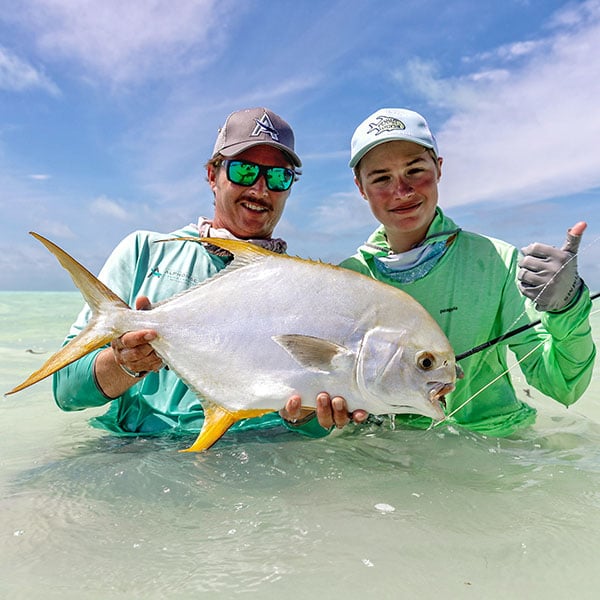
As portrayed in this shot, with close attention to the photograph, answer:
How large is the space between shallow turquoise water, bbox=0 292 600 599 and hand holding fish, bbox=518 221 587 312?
73cm

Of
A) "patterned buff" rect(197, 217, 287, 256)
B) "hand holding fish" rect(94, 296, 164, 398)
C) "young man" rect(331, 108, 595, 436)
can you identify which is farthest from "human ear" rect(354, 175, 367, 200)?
"hand holding fish" rect(94, 296, 164, 398)

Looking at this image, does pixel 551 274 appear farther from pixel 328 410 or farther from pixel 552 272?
pixel 328 410

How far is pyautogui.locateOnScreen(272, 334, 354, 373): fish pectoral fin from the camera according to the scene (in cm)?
193

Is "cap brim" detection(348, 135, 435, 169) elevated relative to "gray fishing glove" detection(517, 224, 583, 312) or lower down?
elevated

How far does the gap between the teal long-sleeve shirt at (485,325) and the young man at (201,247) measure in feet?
1.95

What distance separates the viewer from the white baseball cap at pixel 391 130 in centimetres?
260

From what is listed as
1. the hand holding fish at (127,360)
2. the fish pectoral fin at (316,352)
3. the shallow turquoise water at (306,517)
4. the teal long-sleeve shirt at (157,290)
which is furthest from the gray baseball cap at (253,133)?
the shallow turquoise water at (306,517)

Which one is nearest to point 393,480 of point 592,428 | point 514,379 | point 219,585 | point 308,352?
point 308,352

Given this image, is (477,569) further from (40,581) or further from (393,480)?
(40,581)

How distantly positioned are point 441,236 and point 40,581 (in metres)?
2.23

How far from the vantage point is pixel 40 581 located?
4.78ft

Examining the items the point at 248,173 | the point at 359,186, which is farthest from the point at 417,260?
the point at 248,173

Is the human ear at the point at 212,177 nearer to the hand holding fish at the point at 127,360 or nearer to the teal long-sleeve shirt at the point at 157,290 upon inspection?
the teal long-sleeve shirt at the point at 157,290

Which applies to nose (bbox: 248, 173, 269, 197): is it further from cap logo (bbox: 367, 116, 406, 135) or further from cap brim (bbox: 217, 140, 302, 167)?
cap logo (bbox: 367, 116, 406, 135)
